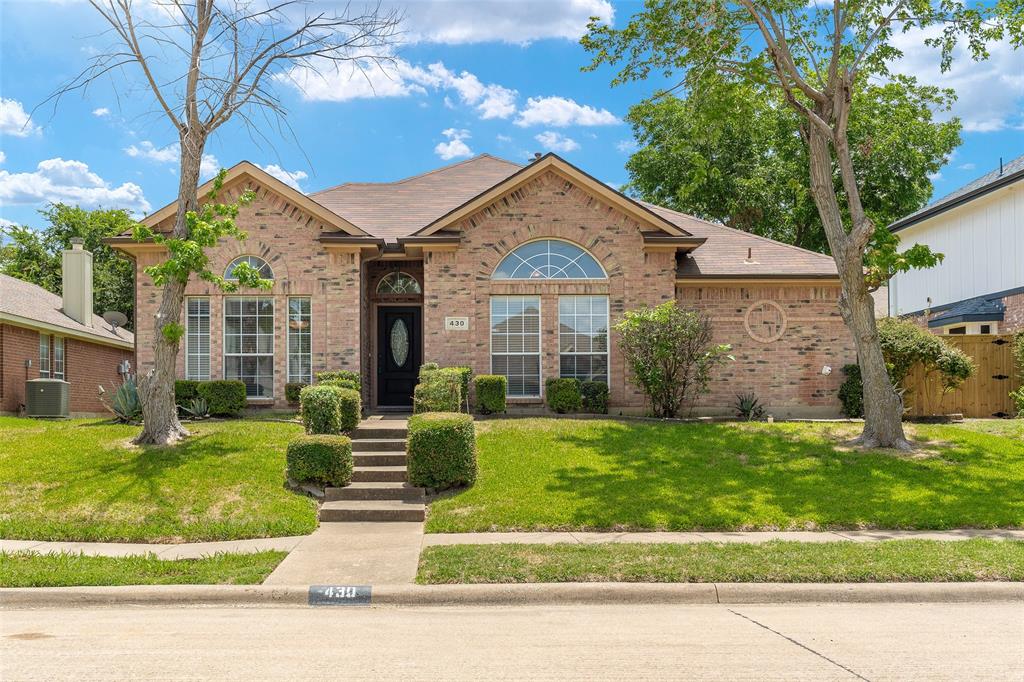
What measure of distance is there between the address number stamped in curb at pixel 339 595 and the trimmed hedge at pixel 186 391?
9880 mm

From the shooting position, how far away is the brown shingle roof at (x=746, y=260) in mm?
16844

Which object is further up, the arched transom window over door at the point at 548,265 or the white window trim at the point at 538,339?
the arched transom window over door at the point at 548,265

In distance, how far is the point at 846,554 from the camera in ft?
24.7

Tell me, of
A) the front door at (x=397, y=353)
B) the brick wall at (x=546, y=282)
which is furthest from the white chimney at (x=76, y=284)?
the brick wall at (x=546, y=282)

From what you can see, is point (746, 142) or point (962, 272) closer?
point (962, 272)

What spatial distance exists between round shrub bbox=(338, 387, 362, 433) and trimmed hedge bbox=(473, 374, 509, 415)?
2.96 meters

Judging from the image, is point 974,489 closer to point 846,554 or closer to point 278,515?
point 846,554

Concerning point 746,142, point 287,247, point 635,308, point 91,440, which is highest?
point 746,142

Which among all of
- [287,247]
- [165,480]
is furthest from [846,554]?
[287,247]

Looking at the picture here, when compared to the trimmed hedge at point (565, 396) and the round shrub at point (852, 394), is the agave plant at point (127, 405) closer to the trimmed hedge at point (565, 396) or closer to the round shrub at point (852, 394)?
the trimmed hedge at point (565, 396)

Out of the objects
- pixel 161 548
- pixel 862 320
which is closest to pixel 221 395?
pixel 161 548

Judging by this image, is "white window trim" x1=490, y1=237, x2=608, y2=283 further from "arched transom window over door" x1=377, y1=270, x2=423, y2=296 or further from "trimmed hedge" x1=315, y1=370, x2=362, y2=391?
"trimmed hedge" x1=315, y1=370, x2=362, y2=391

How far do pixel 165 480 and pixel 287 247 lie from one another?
24.2 feet

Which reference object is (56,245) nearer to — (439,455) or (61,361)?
(61,361)
